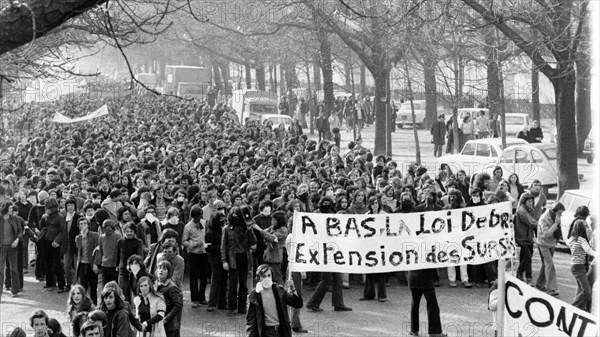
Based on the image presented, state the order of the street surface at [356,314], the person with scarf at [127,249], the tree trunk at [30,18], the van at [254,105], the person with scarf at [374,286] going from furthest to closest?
the van at [254,105] → the person with scarf at [374,286] → the person with scarf at [127,249] → the street surface at [356,314] → the tree trunk at [30,18]

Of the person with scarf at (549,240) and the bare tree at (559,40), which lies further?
the bare tree at (559,40)

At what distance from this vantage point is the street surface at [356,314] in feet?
44.8

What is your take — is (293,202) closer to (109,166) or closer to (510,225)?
(510,225)

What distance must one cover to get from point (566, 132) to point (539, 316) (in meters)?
14.9

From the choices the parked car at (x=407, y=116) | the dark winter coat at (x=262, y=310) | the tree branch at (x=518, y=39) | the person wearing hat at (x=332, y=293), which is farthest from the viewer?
the parked car at (x=407, y=116)

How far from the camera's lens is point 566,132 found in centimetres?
2309

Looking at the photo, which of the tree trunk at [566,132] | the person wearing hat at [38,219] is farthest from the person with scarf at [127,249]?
the tree trunk at [566,132]

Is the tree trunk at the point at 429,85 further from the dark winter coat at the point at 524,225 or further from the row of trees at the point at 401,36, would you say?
the dark winter coat at the point at 524,225

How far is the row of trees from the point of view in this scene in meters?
12.1

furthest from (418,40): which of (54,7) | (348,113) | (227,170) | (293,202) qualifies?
(54,7)

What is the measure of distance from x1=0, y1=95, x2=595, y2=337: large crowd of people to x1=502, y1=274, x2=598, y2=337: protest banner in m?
2.54

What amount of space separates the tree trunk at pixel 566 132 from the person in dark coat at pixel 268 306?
12.9 metres

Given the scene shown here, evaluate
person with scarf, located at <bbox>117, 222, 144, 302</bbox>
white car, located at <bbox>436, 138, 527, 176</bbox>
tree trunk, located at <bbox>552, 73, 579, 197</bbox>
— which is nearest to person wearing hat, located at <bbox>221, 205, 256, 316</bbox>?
person with scarf, located at <bbox>117, 222, 144, 302</bbox>

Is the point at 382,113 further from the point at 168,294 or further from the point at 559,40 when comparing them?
the point at 168,294
